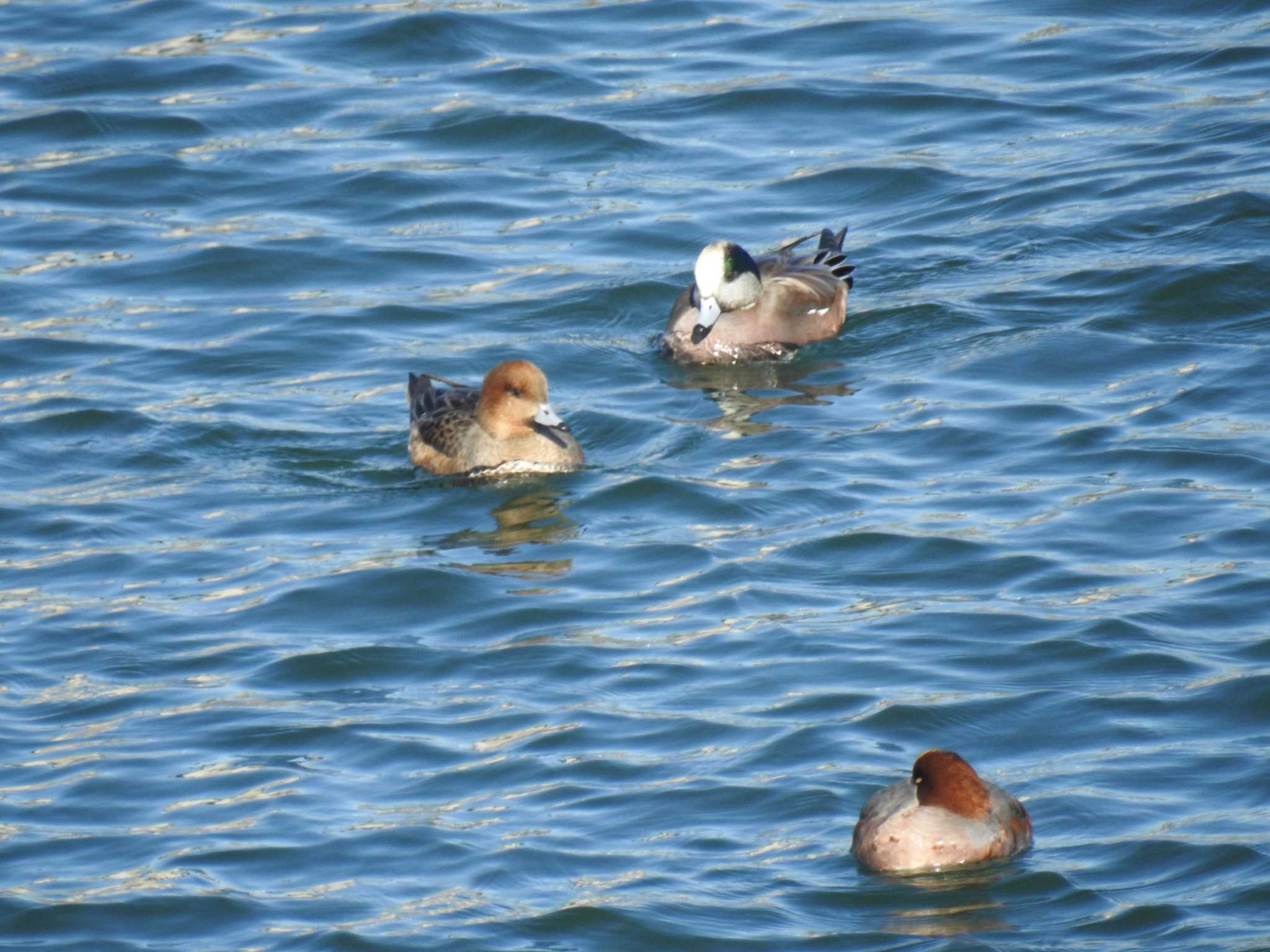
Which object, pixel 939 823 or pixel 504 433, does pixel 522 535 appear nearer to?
pixel 504 433

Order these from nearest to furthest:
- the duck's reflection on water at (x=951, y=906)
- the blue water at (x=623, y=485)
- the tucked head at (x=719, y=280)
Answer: the duck's reflection on water at (x=951, y=906) → the blue water at (x=623, y=485) → the tucked head at (x=719, y=280)

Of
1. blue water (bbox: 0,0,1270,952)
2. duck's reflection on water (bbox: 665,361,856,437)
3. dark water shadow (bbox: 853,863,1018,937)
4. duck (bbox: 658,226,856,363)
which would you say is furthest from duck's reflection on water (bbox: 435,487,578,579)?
dark water shadow (bbox: 853,863,1018,937)

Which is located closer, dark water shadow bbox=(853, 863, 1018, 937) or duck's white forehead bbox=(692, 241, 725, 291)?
dark water shadow bbox=(853, 863, 1018, 937)

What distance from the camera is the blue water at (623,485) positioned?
26.2 ft

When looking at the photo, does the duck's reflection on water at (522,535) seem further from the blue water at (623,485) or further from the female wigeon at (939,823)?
the female wigeon at (939,823)

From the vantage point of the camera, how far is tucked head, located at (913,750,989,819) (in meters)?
7.80

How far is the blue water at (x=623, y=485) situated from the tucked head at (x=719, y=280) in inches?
15.4

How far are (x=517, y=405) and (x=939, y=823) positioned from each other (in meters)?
4.95

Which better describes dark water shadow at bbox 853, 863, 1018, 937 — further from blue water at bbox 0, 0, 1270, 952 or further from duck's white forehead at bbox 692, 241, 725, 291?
duck's white forehead at bbox 692, 241, 725, 291

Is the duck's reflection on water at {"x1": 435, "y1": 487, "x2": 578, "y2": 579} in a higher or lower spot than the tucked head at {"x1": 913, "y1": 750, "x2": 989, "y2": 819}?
higher

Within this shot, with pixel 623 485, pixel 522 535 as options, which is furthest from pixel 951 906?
pixel 623 485

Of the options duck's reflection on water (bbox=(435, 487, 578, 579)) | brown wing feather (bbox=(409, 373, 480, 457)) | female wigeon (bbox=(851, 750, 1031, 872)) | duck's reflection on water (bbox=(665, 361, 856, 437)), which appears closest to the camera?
female wigeon (bbox=(851, 750, 1031, 872))

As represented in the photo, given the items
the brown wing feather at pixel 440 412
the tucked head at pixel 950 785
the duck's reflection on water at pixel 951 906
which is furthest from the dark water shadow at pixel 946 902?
the brown wing feather at pixel 440 412

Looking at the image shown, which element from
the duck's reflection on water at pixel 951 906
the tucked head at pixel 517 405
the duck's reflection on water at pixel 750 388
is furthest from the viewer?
the duck's reflection on water at pixel 750 388
